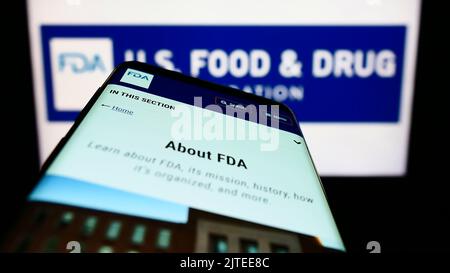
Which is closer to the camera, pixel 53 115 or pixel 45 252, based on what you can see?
pixel 45 252

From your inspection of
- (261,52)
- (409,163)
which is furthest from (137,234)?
(409,163)

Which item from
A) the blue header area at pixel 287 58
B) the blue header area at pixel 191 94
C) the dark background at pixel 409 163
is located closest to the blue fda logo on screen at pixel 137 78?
the blue header area at pixel 191 94

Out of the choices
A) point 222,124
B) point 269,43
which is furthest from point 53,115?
point 222,124

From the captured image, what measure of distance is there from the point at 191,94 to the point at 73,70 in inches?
35.0

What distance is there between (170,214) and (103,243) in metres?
0.06

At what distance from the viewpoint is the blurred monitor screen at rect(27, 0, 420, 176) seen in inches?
51.5

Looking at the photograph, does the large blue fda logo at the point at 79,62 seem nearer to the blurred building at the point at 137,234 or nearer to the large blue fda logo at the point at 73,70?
the large blue fda logo at the point at 73,70

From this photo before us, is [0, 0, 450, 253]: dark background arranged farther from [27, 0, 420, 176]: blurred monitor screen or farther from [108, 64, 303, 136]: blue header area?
[108, 64, 303, 136]: blue header area

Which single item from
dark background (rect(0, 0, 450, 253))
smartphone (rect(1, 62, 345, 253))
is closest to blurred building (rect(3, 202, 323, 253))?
smartphone (rect(1, 62, 345, 253))

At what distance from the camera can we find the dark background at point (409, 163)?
133 centimetres

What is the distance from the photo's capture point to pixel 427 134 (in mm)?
1426

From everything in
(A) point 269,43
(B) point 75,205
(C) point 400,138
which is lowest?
(C) point 400,138

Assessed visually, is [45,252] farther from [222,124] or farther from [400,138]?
[400,138]

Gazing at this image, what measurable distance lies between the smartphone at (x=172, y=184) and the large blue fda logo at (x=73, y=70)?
0.82 m
